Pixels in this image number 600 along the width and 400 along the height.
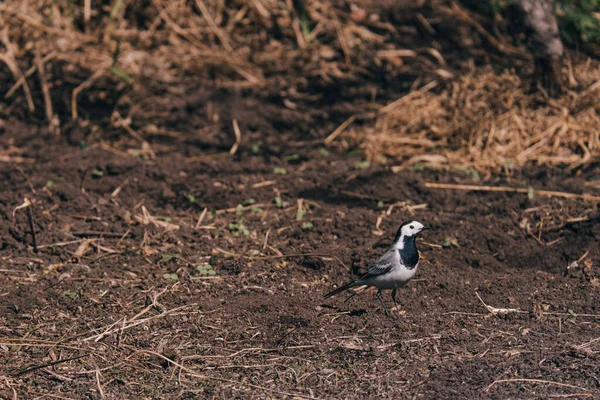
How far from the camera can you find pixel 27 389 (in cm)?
420

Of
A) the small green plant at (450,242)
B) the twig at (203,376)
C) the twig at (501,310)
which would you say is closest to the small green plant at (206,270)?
the twig at (203,376)

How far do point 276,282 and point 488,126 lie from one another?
291cm

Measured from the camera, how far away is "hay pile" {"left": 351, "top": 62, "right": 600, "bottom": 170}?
7.11m

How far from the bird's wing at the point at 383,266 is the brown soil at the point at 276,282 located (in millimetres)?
257

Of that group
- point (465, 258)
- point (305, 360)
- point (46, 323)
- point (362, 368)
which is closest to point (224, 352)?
point (305, 360)

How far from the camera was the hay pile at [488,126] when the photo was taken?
7109 millimetres

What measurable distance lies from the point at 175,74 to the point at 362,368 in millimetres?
4804

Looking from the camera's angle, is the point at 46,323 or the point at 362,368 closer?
the point at 362,368

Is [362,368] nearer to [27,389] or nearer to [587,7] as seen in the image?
[27,389]

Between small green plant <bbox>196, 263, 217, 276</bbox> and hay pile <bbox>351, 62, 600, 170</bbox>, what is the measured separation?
2.22m

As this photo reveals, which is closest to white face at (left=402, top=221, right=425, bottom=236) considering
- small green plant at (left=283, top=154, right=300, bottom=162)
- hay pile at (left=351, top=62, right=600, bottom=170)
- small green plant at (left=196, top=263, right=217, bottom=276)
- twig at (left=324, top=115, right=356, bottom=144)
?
small green plant at (left=196, top=263, right=217, bottom=276)

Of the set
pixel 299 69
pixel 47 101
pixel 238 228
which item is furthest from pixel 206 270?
pixel 299 69

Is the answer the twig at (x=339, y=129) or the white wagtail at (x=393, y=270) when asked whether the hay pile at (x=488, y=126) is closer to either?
the twig at (x=339, y=129)

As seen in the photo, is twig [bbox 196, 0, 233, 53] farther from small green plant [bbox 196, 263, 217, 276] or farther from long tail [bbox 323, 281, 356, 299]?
long tail [bbox 323, 281, 356, 299]
